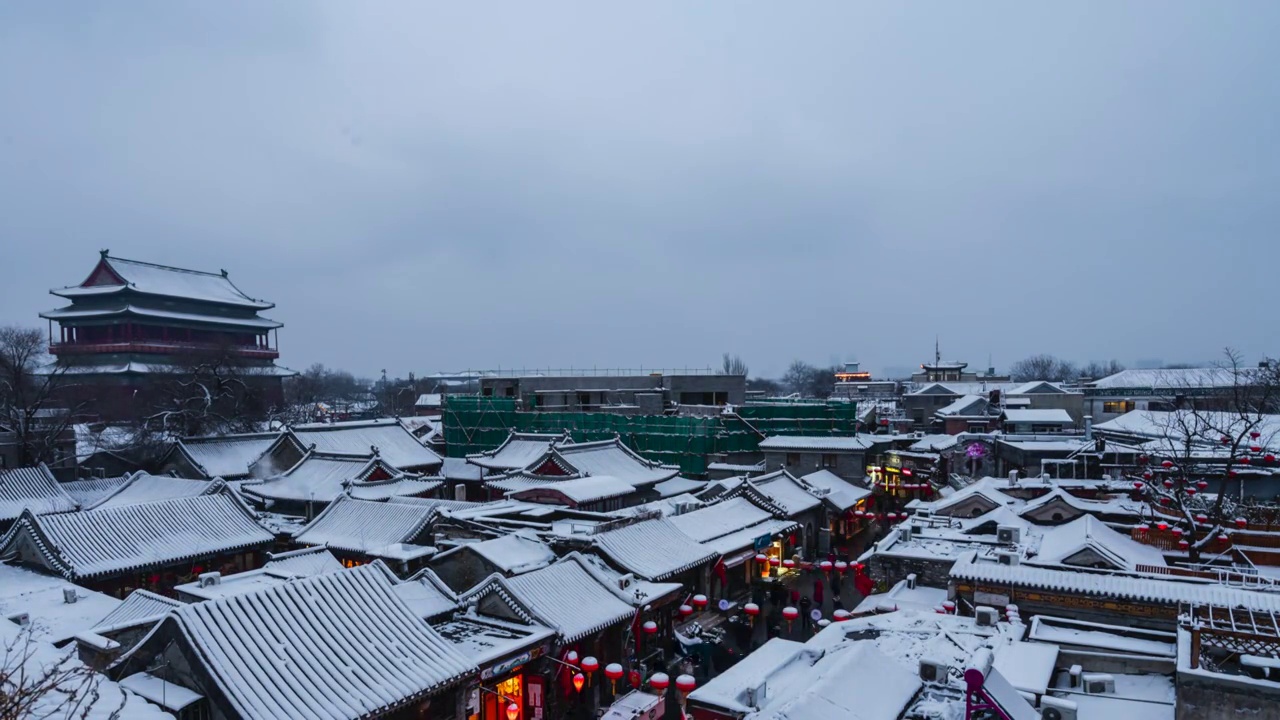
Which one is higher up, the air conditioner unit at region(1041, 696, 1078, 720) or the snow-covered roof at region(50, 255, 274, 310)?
the snow-covered roof at region(50, 255, 274, 310)

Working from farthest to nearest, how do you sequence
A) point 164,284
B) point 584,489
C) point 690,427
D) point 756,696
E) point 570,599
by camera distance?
point 164,284, point 690,427, point 584,489, point 570,599, point 756,696

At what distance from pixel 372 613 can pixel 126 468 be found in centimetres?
3342

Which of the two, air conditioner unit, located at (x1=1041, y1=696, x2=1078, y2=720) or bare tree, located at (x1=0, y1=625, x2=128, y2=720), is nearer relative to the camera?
bare tree, located at (x1=0, y1=625, x2=128, y2=720)

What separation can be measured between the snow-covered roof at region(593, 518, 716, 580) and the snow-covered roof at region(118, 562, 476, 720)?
7.51 meters

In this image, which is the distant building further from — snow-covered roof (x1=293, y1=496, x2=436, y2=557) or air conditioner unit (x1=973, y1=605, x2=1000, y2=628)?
air conditioner unit (x1=973, y1=605, x2=1000, y2=628)

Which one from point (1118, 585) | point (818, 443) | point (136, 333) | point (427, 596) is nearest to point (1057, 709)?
point (1118, 585)

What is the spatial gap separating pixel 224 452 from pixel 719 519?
2513cm

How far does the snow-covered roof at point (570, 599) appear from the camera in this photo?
15.1m

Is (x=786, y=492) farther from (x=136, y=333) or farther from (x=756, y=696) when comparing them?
(x=136, y=333)

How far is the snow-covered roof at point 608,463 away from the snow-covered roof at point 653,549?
8747 millimetres

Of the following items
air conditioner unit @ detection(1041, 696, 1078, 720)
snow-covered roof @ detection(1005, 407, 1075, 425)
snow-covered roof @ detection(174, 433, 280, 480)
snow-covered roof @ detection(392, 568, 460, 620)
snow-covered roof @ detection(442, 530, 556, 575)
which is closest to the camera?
air conditioner unit @ detection(1041, 696, 1078, 720)

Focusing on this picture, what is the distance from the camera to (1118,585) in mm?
13992

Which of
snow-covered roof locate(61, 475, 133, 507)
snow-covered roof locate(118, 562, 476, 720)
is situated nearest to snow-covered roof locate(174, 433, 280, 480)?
snow-covered roof locate(61, 475, 133, 507)

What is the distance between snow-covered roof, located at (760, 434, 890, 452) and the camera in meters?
→ 36.2
